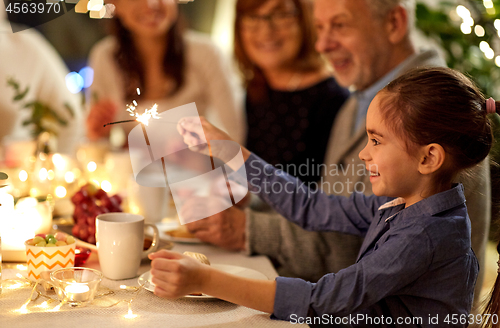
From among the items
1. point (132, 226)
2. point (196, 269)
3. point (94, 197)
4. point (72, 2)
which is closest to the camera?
point (196, 269)

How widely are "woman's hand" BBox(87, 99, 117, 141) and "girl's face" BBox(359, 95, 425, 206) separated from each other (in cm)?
119

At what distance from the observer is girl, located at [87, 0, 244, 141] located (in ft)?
8.09

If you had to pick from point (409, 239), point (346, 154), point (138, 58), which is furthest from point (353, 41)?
point (138, 58)

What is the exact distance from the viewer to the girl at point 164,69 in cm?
246

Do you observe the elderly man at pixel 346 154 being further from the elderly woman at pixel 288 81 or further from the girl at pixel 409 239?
the elderly woman at pixel 288 81

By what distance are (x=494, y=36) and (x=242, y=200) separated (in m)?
1.72

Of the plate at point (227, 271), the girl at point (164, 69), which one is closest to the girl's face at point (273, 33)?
the girl at point (164, 69)

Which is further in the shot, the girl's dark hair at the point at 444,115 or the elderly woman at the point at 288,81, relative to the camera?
the elderly woman at the point at 288,81

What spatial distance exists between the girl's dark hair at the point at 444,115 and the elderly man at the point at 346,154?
22 cm

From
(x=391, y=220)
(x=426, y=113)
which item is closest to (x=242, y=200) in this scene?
(x=391, y=220)

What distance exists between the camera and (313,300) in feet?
2.25

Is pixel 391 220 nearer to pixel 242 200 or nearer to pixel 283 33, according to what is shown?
pixel 242 200

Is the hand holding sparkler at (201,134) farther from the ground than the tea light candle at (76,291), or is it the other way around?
the hand holding sparkler at (201,134)

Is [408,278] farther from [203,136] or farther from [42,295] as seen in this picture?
[42,295]
